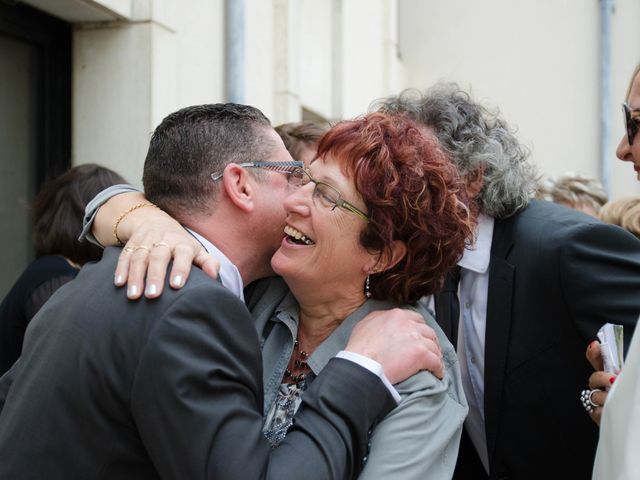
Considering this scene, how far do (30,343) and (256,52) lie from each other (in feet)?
14.9

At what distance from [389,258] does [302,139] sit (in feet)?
4.32

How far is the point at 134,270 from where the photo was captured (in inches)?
67.8

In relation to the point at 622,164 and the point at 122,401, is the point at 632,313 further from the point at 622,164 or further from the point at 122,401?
the point at 622,164

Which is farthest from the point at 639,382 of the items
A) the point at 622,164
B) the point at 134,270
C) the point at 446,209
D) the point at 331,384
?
the point at 622,164

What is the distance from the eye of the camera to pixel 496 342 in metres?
2.48

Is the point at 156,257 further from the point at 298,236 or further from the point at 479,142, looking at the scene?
the point at 479,142

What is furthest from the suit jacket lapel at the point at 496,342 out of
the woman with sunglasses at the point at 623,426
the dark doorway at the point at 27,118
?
the dark doorway at the point at 27,118

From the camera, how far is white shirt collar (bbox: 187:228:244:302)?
203 cm

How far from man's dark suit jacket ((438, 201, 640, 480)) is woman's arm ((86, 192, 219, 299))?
103 cm

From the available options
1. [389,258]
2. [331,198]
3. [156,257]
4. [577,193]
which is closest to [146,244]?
[156,257]

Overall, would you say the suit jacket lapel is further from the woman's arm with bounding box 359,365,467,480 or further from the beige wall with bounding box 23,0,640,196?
the beige wall with bounding box 23,0,640,196

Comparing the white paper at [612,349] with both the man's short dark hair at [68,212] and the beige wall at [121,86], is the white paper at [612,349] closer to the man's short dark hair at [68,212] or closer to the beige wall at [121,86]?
the man's short dark hair at [68,212]

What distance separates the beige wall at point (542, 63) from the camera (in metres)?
10.9

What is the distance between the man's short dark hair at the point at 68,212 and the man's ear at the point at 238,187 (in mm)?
1527
